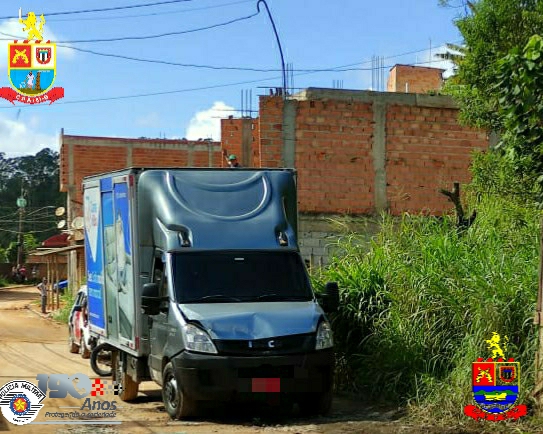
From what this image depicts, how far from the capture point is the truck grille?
896 cm

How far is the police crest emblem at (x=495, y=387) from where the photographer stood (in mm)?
8781

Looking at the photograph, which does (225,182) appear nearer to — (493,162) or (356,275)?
(356,275)

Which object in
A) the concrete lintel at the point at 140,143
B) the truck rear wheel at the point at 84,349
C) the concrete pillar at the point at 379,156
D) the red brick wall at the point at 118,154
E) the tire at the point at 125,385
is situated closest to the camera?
the tire at the point at 125,385

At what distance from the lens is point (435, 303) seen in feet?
34.0

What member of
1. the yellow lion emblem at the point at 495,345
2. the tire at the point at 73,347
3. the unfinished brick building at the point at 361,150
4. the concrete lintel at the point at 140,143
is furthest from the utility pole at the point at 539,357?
the concrete lintel at the point at 140,143

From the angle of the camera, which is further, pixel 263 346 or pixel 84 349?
pixel 84 349

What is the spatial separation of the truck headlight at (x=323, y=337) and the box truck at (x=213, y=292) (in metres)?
0.01

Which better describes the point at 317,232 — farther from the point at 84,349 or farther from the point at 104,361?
the point at 84,349

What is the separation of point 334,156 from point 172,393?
9089 mm

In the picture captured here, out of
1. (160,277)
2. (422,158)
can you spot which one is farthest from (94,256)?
(422,158)

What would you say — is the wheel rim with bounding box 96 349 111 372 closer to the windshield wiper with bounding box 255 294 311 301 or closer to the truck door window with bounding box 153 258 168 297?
the truck door window with bounding box 153 258 168 297

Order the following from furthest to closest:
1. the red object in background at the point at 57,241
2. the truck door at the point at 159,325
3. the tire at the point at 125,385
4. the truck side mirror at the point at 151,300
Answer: the red object in background at the point at 57,241 < the tire at the point at 125,385 < the truck door at the point at 159,325 < the truck side mirror at the point at 151,300

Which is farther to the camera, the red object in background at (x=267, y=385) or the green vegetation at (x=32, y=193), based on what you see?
the green vegetation at (x=32, y=193)

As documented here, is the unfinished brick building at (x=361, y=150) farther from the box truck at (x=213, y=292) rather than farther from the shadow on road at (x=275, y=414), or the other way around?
the shadow on road at (x=275, y=414)
